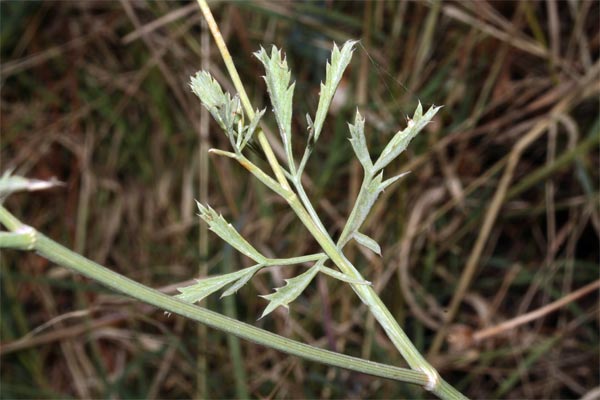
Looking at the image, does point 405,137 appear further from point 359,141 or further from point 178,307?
point 178,307

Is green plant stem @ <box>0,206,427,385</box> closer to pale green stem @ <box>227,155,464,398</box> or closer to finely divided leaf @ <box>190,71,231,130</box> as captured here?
pale green stem @ <box>227,155,464,398</box>

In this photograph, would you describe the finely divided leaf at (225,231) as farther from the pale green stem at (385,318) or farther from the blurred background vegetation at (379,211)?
the blurred background vegetation at (379,211)

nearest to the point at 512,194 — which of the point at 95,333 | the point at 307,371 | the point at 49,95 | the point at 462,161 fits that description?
the point at 462,161

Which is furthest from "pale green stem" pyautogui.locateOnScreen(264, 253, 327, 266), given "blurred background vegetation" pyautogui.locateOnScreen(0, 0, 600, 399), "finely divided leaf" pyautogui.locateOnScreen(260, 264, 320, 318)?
"blurred background vegetation" pyautogui.locateOnScreen(0, 0, 600, 399)

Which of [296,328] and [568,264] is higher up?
[568,264]

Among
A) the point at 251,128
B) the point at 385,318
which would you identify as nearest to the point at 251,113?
the point at 251,128

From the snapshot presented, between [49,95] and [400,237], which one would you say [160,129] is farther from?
[400,237]
